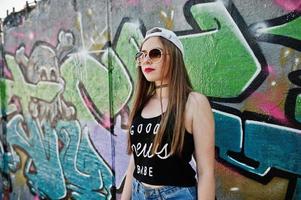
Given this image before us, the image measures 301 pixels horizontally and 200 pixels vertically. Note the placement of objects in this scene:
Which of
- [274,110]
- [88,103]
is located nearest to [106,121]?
[88,103]

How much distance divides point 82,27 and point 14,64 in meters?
1.72

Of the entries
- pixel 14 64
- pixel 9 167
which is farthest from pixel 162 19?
pixel 9 167

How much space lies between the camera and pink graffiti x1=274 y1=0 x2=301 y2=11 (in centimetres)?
267

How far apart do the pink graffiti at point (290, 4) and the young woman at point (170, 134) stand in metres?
0.91

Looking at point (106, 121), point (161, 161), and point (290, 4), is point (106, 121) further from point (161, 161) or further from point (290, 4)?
point (290, 4)

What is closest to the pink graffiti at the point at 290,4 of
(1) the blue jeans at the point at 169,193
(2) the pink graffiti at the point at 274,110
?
(2) the pink graffiti at the point at 274,110

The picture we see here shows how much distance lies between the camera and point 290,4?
2.71 meters

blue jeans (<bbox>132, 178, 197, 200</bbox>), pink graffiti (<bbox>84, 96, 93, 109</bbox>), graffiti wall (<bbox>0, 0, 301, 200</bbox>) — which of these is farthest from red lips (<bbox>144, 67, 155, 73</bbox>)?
pink graffiti (<bbox>84, 96, 93, 109</bbox>)

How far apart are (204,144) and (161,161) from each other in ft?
0.84

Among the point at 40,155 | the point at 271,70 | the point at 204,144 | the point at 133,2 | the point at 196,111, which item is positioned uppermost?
the point at 133,2

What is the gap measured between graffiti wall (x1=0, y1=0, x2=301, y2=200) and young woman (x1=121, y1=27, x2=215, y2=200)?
2.74 ft

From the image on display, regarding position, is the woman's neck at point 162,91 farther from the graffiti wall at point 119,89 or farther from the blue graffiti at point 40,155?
the blue graffiti at point 40,155

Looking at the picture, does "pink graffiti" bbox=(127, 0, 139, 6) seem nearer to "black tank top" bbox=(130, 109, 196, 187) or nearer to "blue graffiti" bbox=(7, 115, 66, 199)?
"black tank top" bbox=(130, 109, 196, 187)

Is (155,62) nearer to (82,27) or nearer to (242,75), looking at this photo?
(242,75)
